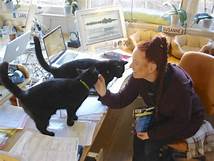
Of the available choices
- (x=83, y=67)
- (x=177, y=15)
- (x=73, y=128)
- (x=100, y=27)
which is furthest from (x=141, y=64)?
(x=177, y=15)

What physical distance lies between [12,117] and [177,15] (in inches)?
60.6

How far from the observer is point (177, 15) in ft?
7.32

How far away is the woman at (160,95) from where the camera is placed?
1.33m

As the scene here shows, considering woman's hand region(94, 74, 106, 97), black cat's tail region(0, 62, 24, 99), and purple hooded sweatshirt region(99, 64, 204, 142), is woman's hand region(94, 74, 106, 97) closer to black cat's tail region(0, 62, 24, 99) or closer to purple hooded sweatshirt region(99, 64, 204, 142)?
purple hooded sweatshirt region(99, 64, 204, 142)

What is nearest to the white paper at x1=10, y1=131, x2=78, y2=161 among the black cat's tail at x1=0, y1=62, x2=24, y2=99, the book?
the black cat's tail at x1=0, y1=62, x2=24, y2=99

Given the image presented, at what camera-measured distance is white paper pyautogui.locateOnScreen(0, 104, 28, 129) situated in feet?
4.29

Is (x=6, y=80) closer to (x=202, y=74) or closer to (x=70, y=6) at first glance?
(x=202, y=74)

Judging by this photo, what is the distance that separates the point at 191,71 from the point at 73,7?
128 centimetres

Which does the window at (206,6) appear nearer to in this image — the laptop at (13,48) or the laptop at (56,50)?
the laptop at (56,50)

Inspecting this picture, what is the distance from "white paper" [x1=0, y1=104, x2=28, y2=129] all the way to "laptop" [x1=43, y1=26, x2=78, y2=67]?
1.38 ft

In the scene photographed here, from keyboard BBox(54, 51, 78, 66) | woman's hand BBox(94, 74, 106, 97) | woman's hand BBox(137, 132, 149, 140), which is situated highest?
keyboard BBox(54, 51, 78, 66)

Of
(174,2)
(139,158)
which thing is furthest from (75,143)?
(174,2)

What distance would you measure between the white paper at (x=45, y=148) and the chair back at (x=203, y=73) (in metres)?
0.85

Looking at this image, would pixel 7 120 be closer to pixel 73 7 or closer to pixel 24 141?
pixel 24 141
